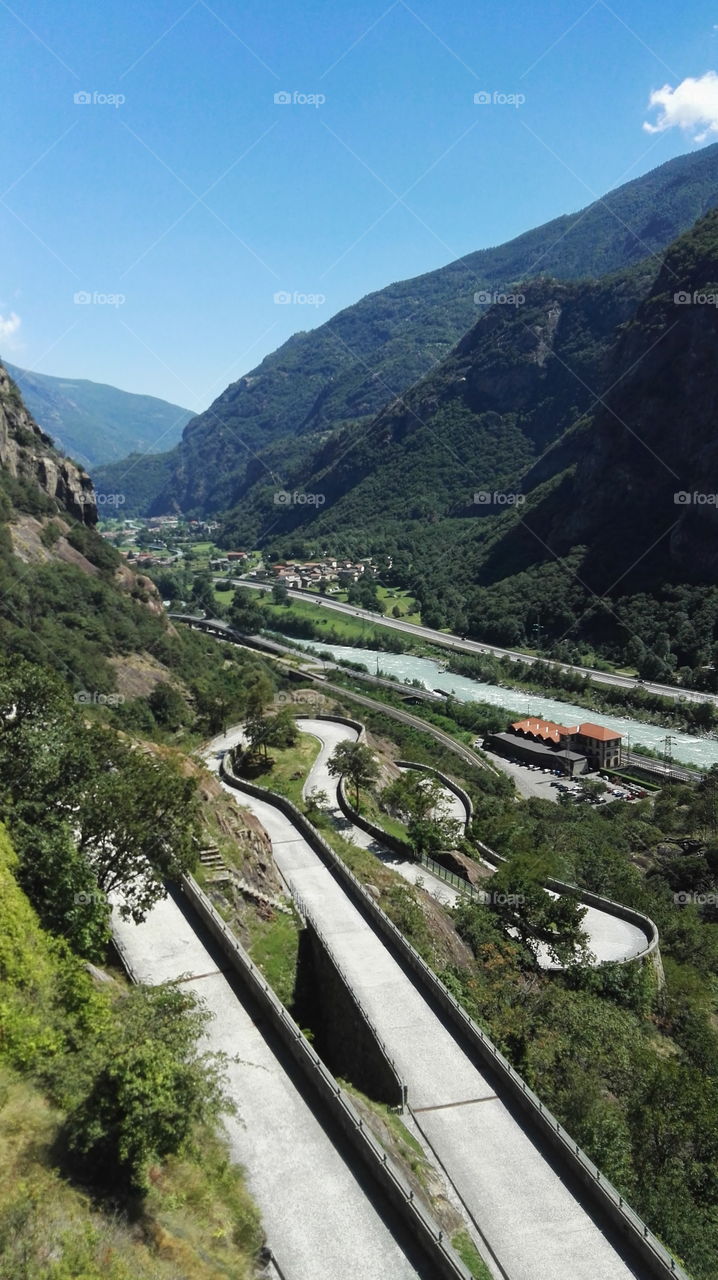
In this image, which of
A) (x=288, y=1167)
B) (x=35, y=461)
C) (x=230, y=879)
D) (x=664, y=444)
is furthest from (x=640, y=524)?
(x=288, y=1167)

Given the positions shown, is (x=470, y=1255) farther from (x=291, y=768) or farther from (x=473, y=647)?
(x=473, y=647)

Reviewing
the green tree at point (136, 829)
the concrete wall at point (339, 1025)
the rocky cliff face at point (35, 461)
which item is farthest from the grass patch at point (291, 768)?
the rocky cliff face at point (35, 461)

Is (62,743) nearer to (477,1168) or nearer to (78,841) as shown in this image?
(78,841)

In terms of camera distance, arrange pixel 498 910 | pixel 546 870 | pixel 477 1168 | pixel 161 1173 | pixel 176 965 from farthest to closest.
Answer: pixel 546 870 → pixel 498 910 → pixel 176 965 → pixel 477 1168 → pixel 161 1173

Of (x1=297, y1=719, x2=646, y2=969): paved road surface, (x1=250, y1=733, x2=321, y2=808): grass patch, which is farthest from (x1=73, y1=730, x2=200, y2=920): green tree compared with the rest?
(x1=250, y1=733, x2=321, y2=808): grass patch

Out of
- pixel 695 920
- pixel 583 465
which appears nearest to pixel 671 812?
pixel 695 920

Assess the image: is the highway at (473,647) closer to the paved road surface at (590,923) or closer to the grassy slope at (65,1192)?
the paved road surface at (590,923)
